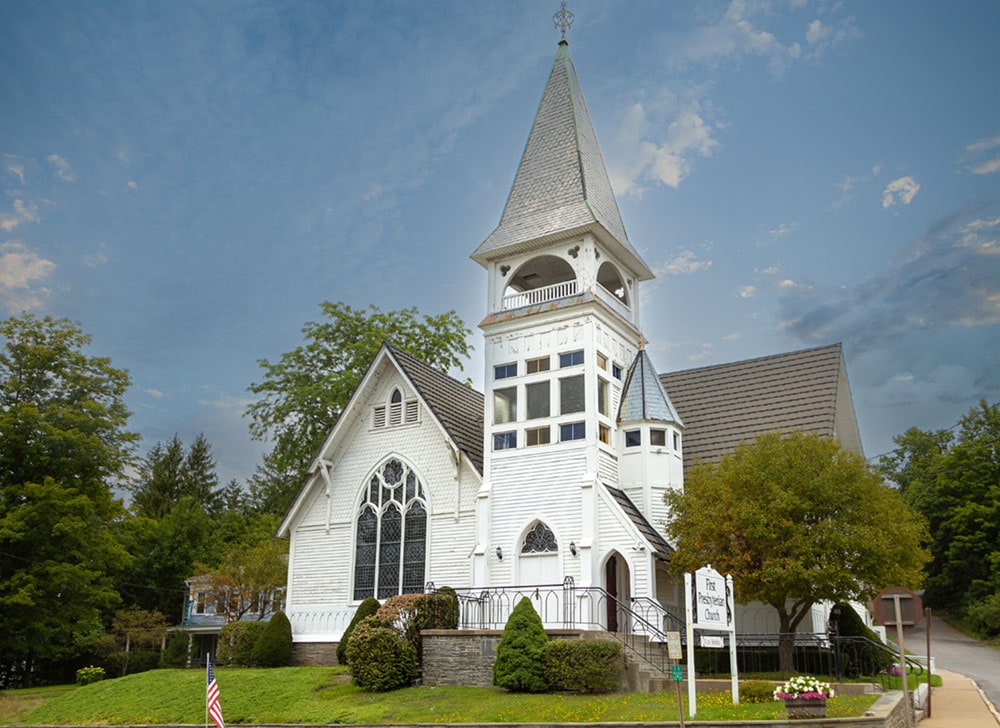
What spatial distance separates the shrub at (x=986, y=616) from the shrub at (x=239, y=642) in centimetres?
3389

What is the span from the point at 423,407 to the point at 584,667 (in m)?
12.2

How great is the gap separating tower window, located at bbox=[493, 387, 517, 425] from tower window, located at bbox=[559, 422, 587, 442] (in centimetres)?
171

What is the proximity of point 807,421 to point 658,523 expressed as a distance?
20.4 ft

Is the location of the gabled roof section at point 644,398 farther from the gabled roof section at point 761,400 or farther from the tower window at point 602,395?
the gabled roof section at point 761,400

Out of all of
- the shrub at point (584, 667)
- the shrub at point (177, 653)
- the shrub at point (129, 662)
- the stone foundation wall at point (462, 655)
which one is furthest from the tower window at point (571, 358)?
the shrub at point (129, 662)

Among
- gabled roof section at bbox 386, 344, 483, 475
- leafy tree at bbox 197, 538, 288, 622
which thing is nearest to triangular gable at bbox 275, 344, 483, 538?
gabled roof section at bbox 386, 344, 483, 475

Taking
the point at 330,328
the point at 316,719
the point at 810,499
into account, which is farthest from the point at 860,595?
the point at 330,328

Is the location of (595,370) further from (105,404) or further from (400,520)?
(105,404)

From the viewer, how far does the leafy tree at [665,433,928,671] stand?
20609mm

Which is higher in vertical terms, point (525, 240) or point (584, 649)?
point (525, 240)

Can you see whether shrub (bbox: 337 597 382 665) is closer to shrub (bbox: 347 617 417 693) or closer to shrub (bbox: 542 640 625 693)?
shrub (bbox: 347 617 417 693)

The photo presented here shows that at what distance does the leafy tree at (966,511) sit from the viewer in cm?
4959

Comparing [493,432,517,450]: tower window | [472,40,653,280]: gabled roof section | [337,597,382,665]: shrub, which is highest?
[472,40,653,280]: gabled roof section

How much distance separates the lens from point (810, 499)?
71.1 ft
